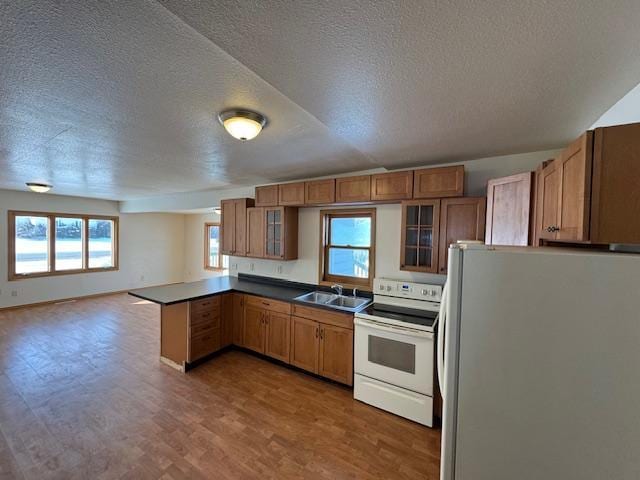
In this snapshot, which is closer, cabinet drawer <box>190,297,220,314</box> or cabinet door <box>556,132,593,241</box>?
cabinet door <box>556,132,593,241</box>

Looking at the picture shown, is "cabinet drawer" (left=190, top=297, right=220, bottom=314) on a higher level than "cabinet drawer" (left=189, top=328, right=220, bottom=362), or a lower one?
higher

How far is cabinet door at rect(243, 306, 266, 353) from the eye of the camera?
3494 mm

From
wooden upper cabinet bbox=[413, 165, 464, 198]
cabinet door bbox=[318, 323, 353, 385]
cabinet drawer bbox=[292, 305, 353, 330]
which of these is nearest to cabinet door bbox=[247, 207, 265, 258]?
cabinet drawer bbox=[292, 305, 353, 330]

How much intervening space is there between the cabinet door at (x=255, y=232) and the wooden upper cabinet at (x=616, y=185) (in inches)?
137

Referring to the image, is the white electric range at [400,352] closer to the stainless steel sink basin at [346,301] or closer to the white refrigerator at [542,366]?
the stainless steel sink basin at [346,301]

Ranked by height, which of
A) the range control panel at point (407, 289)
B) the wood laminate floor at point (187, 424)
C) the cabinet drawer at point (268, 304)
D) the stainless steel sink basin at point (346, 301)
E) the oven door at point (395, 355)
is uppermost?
the range control panel at point (407, 289)

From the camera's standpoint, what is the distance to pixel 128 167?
3312 mm

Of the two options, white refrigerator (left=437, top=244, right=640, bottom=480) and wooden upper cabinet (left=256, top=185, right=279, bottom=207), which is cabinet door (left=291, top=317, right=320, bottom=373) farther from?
white refrigerator (left=437, top=244, right=640, bottom=480)

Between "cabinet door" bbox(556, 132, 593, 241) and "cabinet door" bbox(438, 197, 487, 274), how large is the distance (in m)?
1.15

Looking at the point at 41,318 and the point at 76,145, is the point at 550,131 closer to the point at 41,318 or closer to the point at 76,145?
the point at 76,145

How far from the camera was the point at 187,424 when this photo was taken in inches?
91.4

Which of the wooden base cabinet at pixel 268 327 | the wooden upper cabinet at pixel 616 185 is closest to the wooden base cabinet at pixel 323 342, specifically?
the wooden base cabinet at pixel 268 327

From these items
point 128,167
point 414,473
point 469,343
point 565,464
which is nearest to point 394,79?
point 469,343

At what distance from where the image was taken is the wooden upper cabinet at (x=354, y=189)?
9.87 feet
